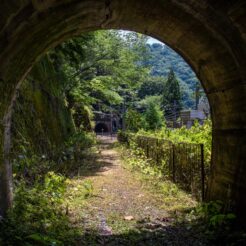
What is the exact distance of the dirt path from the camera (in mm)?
5281

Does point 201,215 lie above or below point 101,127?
below

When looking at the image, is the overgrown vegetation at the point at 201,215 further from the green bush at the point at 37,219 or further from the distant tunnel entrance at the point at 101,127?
the distant tunnel entrance at the point at 101,127

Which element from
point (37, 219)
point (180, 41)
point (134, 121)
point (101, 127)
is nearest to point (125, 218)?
point (37, 219)

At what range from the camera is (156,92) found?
84.1 m

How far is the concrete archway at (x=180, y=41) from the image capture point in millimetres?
4672

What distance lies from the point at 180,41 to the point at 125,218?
346cm

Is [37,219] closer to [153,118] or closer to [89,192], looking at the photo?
[89,192]

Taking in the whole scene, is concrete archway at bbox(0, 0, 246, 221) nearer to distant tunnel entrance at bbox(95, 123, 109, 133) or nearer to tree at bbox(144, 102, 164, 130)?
tree at bbox(144, 102, 164, 130)

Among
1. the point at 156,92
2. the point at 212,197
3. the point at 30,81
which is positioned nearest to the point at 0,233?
the point at 212,197

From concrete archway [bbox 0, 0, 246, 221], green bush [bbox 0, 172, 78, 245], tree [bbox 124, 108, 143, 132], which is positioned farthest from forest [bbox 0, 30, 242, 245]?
tree [bbox 124, 108, 143, 132]

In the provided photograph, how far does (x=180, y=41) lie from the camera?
6156mm

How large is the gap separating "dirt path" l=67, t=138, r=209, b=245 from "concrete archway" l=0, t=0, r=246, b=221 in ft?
3.78

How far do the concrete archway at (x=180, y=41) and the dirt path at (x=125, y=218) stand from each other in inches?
45.4

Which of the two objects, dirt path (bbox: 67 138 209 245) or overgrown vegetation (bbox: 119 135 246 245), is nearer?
overgrown vegetation (bbox: 119 135 246 245)
